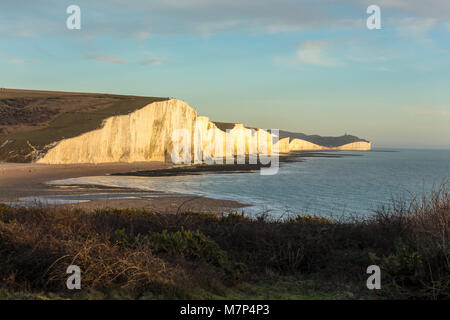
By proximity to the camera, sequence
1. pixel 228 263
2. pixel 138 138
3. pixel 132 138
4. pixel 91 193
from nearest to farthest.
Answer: pixel 228 263 → pixel 91 193 → pixel 132 138 → pixel 138 138

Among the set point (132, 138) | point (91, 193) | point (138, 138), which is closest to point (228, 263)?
point (91, 193)

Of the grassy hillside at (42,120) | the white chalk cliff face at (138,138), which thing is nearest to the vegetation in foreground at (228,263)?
the white chalk cliff face at (138,138)

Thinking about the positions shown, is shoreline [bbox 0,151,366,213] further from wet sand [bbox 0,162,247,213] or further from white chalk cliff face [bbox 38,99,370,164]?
white chalk cliff face [bbox 38,99,370,164]

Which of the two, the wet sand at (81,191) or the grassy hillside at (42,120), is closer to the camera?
the wet sand at (81,191)

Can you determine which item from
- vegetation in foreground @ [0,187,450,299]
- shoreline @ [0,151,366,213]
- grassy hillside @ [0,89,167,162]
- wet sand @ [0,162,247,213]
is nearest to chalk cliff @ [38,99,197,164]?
grassy hillside @ [0,89,167,162]

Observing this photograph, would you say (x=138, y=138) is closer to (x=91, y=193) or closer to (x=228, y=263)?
(x=91, y=193)

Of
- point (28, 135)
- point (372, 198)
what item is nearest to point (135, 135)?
point (28, 135)

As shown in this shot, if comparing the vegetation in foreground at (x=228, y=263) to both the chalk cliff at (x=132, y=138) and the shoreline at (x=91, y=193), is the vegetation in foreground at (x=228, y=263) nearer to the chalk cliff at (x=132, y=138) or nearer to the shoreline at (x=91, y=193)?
the shoreline at (x=91, y=193)
